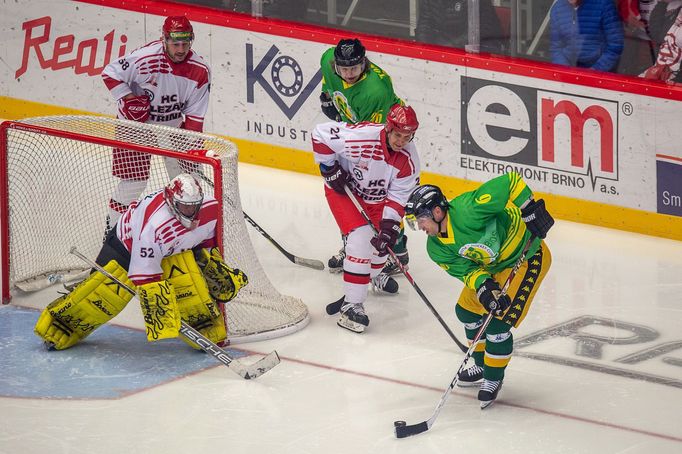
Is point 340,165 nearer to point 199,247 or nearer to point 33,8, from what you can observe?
point 199,247

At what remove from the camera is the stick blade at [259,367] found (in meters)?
6.17

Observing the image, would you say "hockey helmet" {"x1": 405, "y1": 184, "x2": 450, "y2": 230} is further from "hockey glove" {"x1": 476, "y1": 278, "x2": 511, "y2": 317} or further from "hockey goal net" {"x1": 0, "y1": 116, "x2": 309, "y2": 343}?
"hockey goal net" {"x1": 0, "y1": 116, "x2": 309, "y2": 343}

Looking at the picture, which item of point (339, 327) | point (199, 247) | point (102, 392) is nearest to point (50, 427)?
point (102, 392)

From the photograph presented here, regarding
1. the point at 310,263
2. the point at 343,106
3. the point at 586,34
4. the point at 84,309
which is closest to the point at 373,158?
the point at 343,106

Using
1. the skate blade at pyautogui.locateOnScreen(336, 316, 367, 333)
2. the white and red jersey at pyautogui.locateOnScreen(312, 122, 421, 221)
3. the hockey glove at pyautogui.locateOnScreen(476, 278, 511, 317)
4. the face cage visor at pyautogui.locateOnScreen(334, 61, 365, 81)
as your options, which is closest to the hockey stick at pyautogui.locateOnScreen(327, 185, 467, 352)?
the white and red jersey at pyautogui.locateOnScreen(312, 122, 421, 221)

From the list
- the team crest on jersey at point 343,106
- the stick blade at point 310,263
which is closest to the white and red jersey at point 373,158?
the team crest on jersey at point 343,106

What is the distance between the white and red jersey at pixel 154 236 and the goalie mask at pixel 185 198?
6 centimetres

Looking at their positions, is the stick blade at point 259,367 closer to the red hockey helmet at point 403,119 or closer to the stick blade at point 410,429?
the stick blade at point 410,429

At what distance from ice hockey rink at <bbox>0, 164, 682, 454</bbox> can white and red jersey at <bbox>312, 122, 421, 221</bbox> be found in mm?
676

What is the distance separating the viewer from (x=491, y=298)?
18.2ft

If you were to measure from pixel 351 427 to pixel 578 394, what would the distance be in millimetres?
1011

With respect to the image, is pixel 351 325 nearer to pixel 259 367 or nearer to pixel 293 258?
pixel 259 367

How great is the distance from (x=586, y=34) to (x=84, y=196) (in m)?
2.96

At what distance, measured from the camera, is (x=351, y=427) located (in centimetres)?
573
